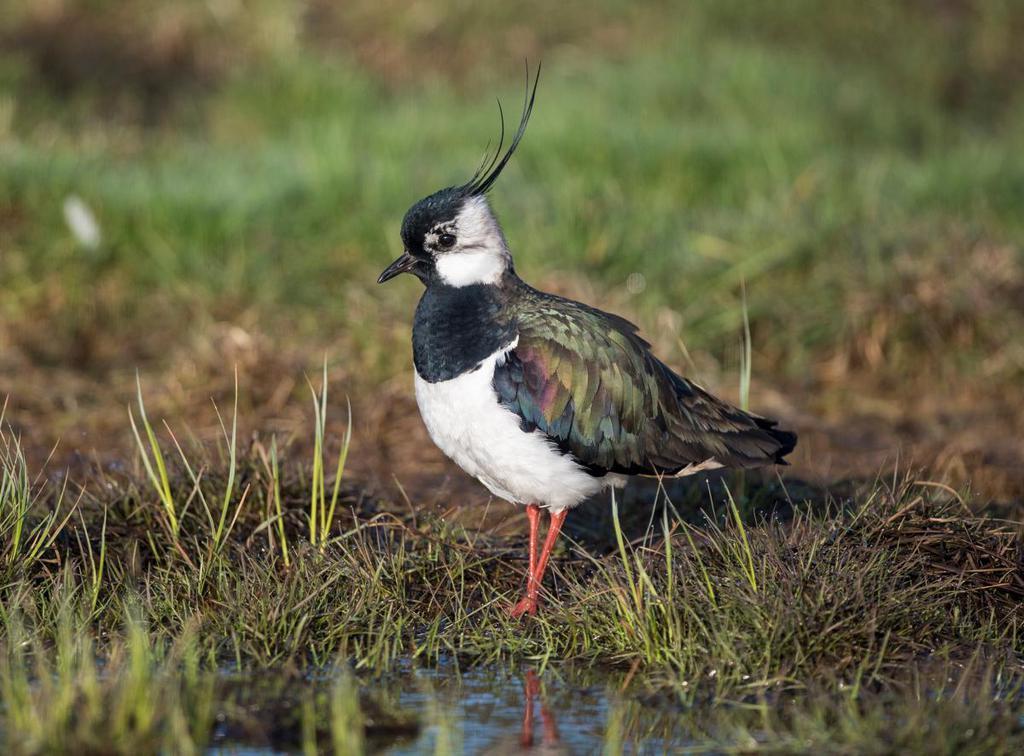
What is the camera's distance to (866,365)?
24.4 feet

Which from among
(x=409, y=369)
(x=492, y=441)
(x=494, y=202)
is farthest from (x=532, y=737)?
(x=494, y=202)

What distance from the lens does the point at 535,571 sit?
4777mm

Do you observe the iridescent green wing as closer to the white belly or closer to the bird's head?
the white belly

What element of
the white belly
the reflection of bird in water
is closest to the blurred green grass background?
the white belly

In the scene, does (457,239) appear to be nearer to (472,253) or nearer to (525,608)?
(472,253)

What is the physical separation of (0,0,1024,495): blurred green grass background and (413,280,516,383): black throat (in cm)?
184

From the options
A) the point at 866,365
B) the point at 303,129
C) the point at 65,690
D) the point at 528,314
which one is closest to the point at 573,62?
the point at 303,129

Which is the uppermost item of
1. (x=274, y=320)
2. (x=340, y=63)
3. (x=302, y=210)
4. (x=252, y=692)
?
(x=340, y=63)

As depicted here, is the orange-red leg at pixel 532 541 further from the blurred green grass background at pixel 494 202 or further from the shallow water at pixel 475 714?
Result: the blurred green grass background at pixel 494 202

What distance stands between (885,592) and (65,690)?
7.31ft

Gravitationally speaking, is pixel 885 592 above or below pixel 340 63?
below

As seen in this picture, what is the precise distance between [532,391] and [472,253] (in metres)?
0.51

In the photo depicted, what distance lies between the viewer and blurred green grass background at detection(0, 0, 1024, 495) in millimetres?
7113

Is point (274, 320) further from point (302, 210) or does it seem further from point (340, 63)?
point (340, 63)
